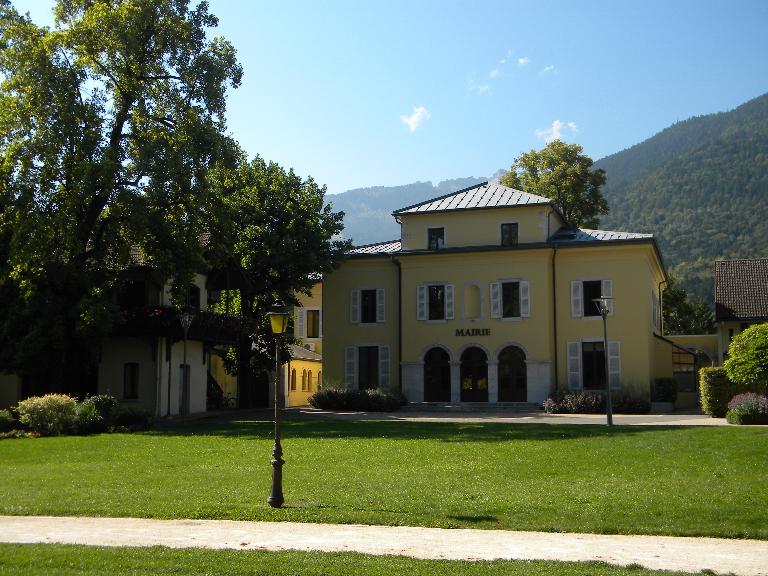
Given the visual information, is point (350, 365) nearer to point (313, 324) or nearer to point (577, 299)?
point (577, 299)

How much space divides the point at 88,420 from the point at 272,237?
45.7ft

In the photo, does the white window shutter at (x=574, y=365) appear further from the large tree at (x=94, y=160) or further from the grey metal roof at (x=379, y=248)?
the large tree at (x=94, y=160)

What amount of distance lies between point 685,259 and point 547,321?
65603 mm

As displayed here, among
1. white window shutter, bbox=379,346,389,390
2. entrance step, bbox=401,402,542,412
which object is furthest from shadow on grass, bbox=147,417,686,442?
white window shutter, bbox=379,346,389,390

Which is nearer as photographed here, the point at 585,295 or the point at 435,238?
the point at 585,295

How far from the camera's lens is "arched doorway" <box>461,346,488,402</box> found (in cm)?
3775

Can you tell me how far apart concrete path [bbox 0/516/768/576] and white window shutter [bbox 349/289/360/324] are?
29638mm

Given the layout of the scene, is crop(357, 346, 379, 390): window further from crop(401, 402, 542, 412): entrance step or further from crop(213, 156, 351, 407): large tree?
crop(213, 156, 351, 407): large tree

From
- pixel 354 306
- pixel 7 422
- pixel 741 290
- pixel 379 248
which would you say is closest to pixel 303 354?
pixel 354 306

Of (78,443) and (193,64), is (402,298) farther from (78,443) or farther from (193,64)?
(78,443)

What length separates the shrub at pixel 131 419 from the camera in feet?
85.8

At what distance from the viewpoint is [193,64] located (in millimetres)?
30406

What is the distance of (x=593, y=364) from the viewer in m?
36.4

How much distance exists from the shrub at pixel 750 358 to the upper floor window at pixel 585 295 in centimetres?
1197
